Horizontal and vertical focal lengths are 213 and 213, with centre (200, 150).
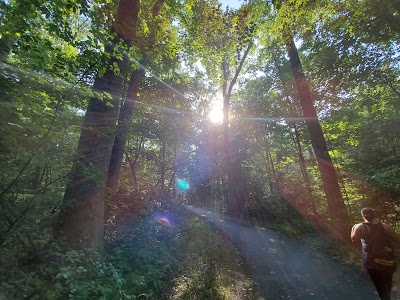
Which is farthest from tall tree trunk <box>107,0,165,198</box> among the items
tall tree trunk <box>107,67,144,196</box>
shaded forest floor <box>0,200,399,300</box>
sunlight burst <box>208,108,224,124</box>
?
sunlight burst <box>208,108,224,124</box>

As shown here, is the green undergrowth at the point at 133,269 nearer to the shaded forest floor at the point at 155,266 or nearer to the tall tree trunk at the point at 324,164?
the shaded forest floor at the point at 155,266

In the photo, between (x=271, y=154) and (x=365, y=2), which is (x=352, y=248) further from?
(x=271, y=154)

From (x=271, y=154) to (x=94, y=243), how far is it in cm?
1682

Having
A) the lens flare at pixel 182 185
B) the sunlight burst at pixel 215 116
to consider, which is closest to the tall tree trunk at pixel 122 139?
the sunlight burst at pixel 215 116

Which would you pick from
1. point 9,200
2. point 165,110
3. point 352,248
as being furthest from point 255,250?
point 165,110

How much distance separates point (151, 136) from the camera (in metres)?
11.9

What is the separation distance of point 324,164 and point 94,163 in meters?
7.93

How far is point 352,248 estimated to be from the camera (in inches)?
262

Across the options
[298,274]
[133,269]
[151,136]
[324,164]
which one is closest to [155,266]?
[133,269]

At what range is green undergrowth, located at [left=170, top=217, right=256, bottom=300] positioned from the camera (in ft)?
14.2

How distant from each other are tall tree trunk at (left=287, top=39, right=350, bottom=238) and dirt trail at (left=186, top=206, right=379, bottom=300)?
4.88ft

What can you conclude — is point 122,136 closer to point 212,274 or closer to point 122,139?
point 122,139

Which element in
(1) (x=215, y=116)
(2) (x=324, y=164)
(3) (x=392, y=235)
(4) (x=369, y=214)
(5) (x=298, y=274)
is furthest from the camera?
(1) (x=215, y=116)

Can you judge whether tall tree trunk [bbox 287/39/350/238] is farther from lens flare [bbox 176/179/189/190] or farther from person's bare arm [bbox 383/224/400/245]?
lens flare [bbox 176/179/189/190]
